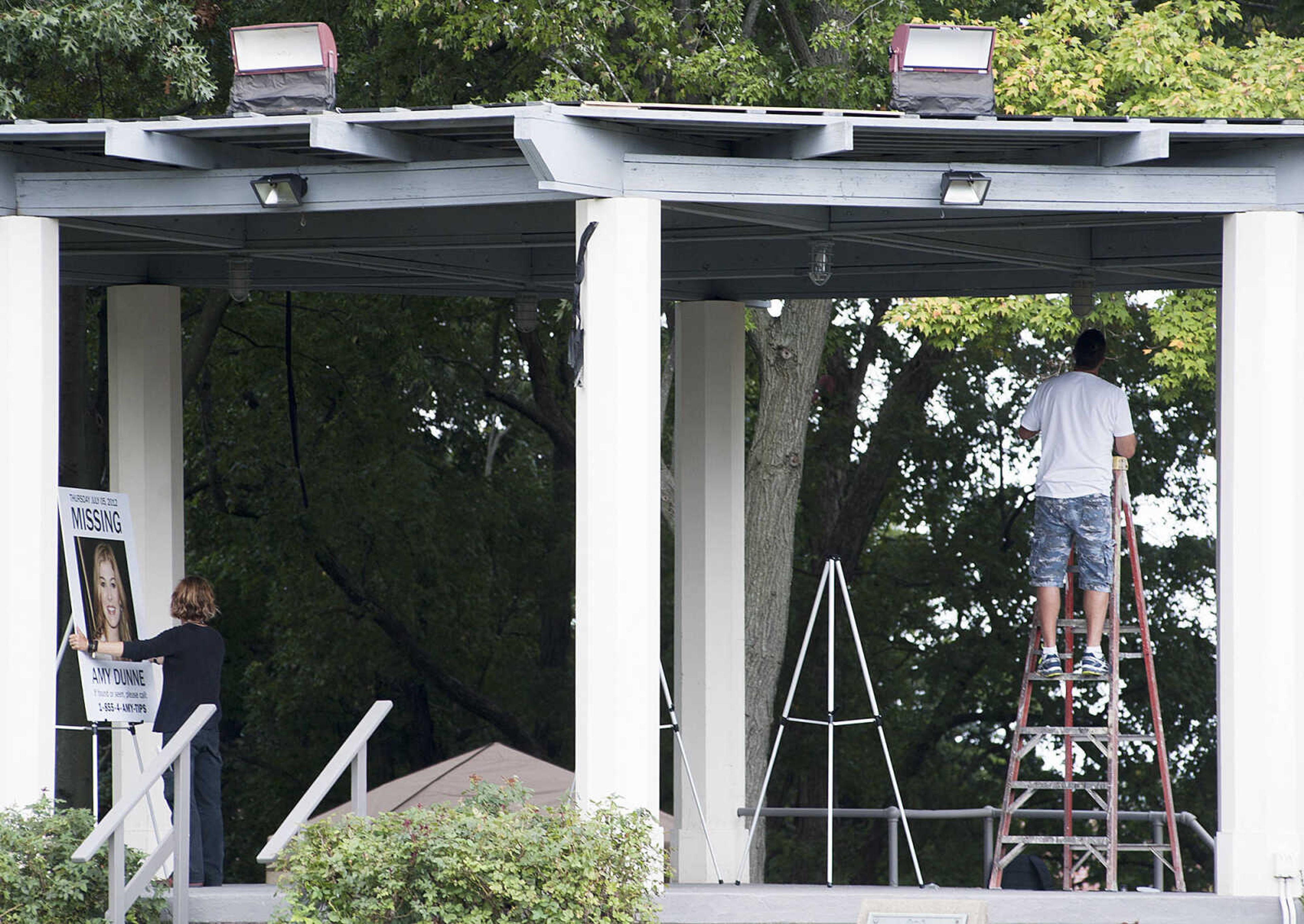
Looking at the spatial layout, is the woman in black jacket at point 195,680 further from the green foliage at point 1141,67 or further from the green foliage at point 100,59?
the green foliage at point 1141,67

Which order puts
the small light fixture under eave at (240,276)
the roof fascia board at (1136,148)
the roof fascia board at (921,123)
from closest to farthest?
1. the roof fascia board at (921,123)
2. the roof fascia board at (1136,148)
3. the small light fixture under eave at (240,276)

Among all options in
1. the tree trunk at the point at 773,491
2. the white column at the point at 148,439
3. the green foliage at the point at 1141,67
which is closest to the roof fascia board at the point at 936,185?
the white column at the point at 148,439

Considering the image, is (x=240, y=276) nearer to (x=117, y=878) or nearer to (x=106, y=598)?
(x=106, y=598)

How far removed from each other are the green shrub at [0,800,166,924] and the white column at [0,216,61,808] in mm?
417

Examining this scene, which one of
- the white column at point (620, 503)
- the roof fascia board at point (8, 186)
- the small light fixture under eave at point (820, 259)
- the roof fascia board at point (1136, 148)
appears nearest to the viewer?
the white column at point (620, 503)

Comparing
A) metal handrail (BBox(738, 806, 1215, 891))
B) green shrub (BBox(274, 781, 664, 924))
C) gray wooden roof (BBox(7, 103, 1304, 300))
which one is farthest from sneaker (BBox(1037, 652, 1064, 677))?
green shrub (BBox(274, 781, 664, 924))

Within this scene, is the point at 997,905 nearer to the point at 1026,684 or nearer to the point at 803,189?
the point at 1026,684

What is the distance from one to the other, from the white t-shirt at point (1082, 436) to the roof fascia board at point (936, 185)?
1.34 m

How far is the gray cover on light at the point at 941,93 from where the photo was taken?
27.6 ft

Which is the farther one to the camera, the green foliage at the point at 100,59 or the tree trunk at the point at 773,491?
the tree trunk at the point at 773,491

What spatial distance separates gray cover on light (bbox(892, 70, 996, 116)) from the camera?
8414mm

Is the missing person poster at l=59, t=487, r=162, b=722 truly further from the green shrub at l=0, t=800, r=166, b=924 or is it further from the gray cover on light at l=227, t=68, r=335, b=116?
the gray cover on light at l=227, t=68, r=335, b=116

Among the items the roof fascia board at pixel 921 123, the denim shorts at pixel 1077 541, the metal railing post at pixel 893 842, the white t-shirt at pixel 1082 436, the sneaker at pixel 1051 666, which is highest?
the roof fascia board at pixel 921 123

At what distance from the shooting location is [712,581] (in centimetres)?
1186
